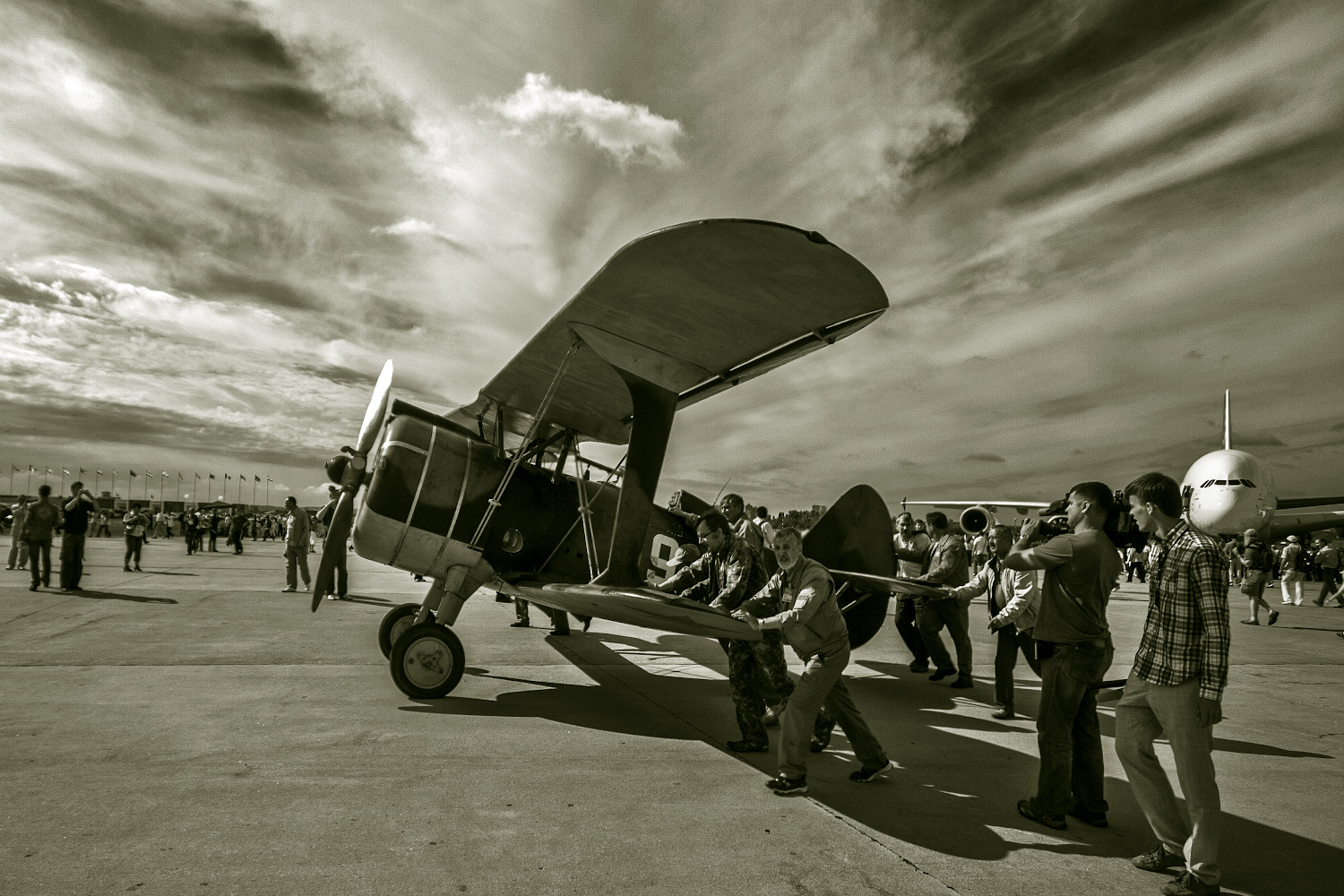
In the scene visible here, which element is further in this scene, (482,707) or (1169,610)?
(482,707)

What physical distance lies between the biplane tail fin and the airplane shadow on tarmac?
117 cm

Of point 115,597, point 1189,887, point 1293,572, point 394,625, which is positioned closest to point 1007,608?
point 1189,887

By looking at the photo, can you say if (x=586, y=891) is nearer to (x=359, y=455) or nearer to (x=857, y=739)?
(x=857, y=739)

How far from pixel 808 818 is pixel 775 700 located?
4.56 feet

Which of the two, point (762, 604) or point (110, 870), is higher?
point (762, 604)

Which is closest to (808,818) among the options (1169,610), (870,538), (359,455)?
(1169,610)

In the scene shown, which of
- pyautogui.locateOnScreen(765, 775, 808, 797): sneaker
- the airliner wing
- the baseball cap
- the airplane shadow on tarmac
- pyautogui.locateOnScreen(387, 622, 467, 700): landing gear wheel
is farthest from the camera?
the airliner wing

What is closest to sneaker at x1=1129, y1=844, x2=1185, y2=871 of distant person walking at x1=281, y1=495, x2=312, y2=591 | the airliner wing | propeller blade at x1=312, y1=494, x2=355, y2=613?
propeller blade at x1=312, y1=494, x2=355, y2=613

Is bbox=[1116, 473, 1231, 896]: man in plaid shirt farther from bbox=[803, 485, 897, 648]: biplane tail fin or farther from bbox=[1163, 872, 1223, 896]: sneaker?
bbox=[803, 485, 897, 648]: biplane tail fin

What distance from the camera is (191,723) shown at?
5090 mm

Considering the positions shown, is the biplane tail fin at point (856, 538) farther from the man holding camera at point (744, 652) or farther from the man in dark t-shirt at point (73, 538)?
the man in dark t-shirt at point (73, 538)

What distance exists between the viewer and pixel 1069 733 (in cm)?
390

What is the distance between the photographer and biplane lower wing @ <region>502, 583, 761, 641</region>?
4.88m

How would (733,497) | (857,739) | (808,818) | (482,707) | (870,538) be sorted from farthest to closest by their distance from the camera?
(870,538), (733,497), (482,707), (857,739), (808,818)
